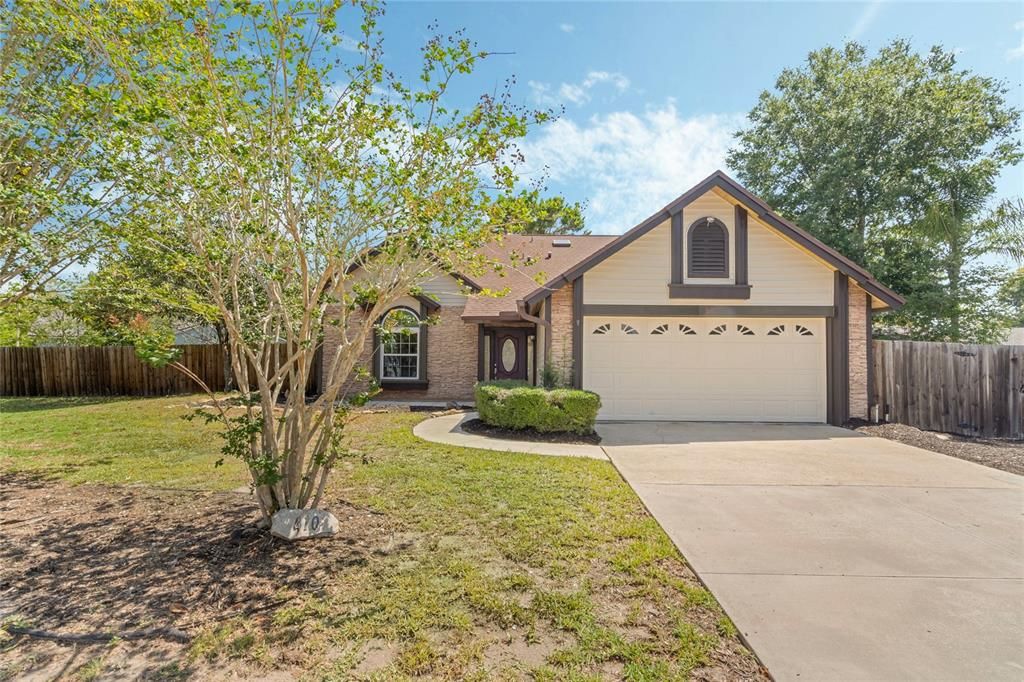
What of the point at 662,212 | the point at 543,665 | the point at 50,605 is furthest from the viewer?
the point at 662,212

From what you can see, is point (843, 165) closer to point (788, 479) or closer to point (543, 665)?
point (788, 479)

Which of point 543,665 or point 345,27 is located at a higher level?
point 345,27

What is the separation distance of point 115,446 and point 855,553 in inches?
420

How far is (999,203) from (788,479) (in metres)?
14.1

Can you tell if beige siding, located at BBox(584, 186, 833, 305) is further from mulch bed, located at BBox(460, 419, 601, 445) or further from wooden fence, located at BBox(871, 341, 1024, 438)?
mulch bed, located at BBox(460, 419, 601, 445)

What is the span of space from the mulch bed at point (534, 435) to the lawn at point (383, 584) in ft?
8.47

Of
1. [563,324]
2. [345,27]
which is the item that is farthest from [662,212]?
[345,27]

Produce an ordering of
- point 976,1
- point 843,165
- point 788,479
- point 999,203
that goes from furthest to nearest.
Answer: point 843,165
point 999,203
point 976,1
point 788,479

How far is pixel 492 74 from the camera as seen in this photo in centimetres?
441

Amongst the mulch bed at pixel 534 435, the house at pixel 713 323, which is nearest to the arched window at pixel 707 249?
the house at pixel 713 323

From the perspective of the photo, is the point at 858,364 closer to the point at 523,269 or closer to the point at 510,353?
the point at 523,269

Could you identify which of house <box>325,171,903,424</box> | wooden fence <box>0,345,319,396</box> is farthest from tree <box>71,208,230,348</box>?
wooden fence <box>0,345,319,396</box>

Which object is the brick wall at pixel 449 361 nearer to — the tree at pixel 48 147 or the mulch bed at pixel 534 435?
the mulch bed at pixel 534 435

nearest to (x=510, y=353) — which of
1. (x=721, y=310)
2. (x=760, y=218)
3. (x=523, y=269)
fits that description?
(x=523, y=269)
